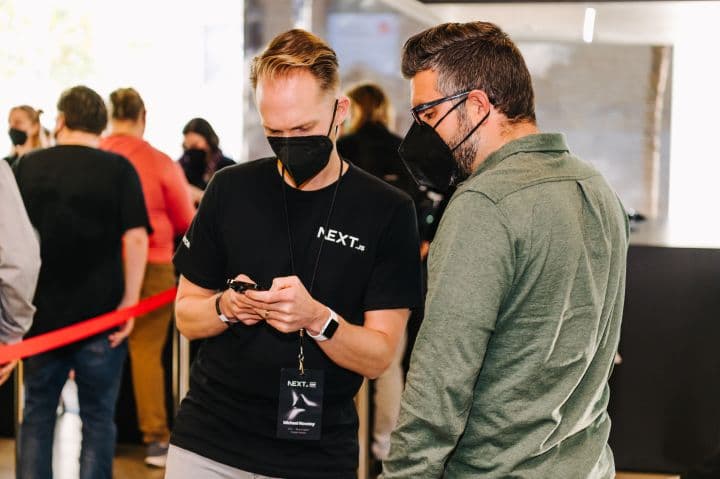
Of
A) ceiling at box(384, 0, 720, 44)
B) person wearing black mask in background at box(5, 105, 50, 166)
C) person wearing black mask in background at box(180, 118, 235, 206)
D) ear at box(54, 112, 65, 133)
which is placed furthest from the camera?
ceiling at box(384, 0, 720, 44)

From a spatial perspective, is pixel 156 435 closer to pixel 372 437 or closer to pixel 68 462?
pixel 68 462

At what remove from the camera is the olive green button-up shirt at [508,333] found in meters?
1.45

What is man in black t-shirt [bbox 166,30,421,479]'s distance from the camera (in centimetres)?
197

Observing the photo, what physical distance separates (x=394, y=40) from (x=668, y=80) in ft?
6.87

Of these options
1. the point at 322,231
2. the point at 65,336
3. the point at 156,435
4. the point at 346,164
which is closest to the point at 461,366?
the point at 322,231

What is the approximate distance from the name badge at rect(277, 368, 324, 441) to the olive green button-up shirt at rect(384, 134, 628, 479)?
44 centimetres

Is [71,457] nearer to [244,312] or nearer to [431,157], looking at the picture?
[244,312]

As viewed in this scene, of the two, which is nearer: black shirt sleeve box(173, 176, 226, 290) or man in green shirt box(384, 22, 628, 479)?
man in green shirt box(384, 22, 628, 479)

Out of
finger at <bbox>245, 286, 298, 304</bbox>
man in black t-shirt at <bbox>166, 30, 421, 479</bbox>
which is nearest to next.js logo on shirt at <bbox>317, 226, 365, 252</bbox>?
man in black t-shirt at <bbox>166, 30, 421, 479</bbox>

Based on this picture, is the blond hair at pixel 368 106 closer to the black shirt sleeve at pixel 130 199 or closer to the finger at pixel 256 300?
the black shirt sleeve at pixel 130 199

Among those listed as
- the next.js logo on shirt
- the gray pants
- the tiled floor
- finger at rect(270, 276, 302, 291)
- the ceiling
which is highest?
the ceiling

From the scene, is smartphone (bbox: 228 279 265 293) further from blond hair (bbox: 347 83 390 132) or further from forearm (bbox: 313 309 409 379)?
blond hair (bbox: 347 83 390 132)

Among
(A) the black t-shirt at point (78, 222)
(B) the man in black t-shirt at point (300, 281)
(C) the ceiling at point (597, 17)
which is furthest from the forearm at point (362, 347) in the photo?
(C) the ceiling at point (597, 17)

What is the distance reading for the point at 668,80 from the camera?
700 centimetres
